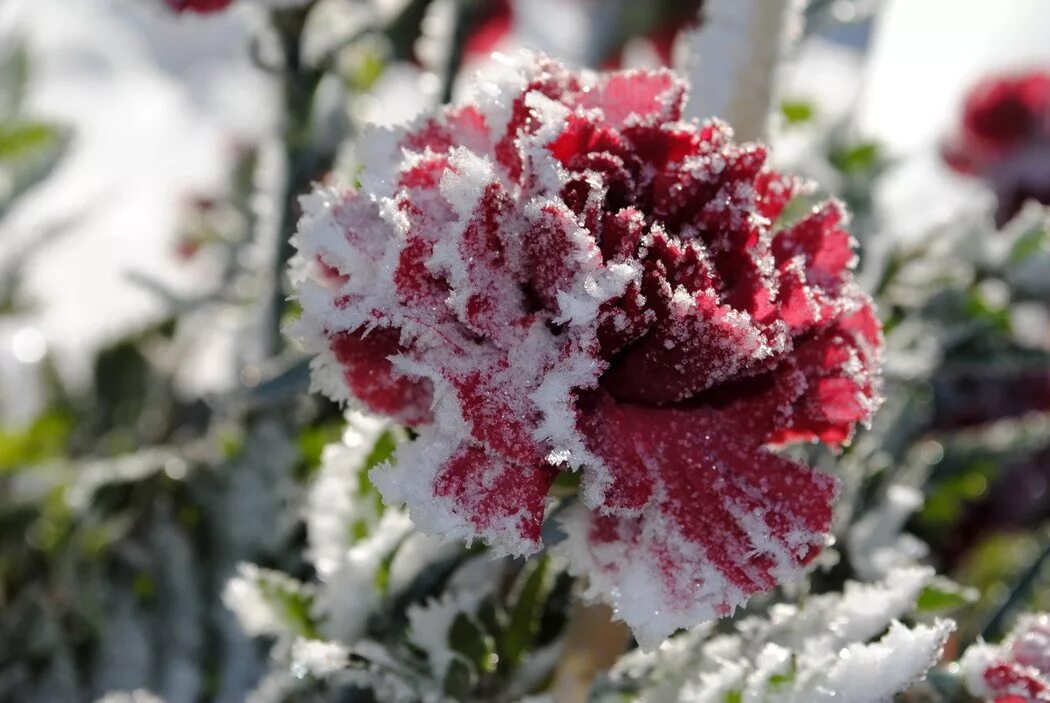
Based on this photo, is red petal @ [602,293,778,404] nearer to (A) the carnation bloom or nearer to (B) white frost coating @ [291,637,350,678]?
(A) the carnation bloom

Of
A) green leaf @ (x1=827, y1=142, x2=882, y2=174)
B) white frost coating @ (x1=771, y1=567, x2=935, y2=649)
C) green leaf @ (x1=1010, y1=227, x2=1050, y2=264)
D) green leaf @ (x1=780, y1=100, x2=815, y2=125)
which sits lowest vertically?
white frost coating @ (x1=771, y1=567, x2=935, y2=649)

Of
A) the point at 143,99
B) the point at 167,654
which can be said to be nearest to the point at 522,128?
the point at 167,654

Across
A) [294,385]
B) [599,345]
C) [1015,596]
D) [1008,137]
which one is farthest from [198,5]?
[1008,137]

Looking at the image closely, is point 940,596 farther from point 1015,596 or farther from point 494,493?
point 494,493

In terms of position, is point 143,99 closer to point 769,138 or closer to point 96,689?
point 96,689

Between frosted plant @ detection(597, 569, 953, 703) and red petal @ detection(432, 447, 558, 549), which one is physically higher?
red petal @ detection(432, 447, 558, 549)

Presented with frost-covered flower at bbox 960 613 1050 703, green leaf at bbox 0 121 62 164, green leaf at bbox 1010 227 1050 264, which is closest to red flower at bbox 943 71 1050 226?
green leaf at bbox 1010 227 1050 264
